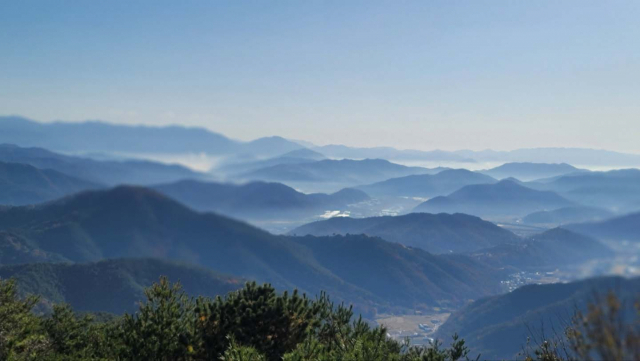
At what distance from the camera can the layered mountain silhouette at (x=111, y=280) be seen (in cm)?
15050

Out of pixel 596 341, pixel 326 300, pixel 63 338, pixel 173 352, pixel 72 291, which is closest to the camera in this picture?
pixel 596 341

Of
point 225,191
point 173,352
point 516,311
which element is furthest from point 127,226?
point 173,352

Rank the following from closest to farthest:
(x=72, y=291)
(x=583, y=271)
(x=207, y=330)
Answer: (x=583, y=271)
(x=207, y=330)
(x=72, y=291)

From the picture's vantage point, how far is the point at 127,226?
19600 cm

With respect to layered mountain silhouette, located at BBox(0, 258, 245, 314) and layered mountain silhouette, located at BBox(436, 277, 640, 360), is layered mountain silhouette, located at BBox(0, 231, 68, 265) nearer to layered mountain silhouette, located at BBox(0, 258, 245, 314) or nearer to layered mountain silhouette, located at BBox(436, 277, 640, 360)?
layered mountain silhouette, located at BBox(0, 258, 245, 314)

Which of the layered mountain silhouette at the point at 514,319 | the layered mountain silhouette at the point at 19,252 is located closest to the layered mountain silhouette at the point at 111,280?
the layered mountain silhouette at the point at 19,252

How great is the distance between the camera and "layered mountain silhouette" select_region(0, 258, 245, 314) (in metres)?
150

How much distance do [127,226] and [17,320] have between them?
7376 inches

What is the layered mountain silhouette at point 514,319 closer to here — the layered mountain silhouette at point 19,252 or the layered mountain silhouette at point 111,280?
the layered mountain silhouette at point 111,280

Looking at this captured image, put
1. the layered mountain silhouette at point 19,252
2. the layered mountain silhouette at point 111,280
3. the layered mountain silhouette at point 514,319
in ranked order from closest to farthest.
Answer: the layered mountain silhouette at point 514,319 → the layered mountain silhouette at point 111,280 → the layered mountain silhouette at point 19,252

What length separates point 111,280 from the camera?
163500mm

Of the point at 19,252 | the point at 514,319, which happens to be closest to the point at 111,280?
the point at 19,252

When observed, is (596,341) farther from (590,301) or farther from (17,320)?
(17,320)

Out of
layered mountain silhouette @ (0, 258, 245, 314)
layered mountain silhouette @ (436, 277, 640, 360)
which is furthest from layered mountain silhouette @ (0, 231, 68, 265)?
layered mountain silhouette @ (436, 277, 640, 360)
